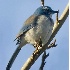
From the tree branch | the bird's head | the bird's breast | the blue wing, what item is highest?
Answer: the bird's head

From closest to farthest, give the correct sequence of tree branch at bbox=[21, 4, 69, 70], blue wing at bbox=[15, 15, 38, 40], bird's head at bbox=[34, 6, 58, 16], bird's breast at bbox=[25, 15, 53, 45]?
1. tree branch at bbox=[21, 4, 69, 70]
2. bird's breast at bbox=[25, 15, 53, 45]
3. blue wing at bbox=[15, 15, 38, 40]
4. bird's head at bbox=[34, 6, 58, 16]

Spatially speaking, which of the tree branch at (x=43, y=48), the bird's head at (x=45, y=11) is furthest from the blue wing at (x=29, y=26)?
the tree branch at (x=43, y=48)

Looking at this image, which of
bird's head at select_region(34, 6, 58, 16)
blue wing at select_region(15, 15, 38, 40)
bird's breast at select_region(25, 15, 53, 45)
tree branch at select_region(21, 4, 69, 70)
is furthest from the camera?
bird's head at select_region(34, 6, 58, 16)

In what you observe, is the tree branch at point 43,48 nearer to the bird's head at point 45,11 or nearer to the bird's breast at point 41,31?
the bird's breast at point 41,31

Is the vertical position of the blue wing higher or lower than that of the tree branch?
higher

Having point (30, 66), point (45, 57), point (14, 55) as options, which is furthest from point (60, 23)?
point (14, 55)

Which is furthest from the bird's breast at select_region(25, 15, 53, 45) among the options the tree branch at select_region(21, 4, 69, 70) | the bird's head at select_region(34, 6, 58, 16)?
the tree branch at select_region(21, 4, 69, 70)

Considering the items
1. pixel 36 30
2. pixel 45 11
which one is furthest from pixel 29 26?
pixel 45 11

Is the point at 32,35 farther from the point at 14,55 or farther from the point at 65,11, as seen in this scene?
the point at 65,11

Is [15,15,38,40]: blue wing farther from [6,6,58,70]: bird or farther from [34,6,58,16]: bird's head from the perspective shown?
[34,6,58,16]: bird's head
